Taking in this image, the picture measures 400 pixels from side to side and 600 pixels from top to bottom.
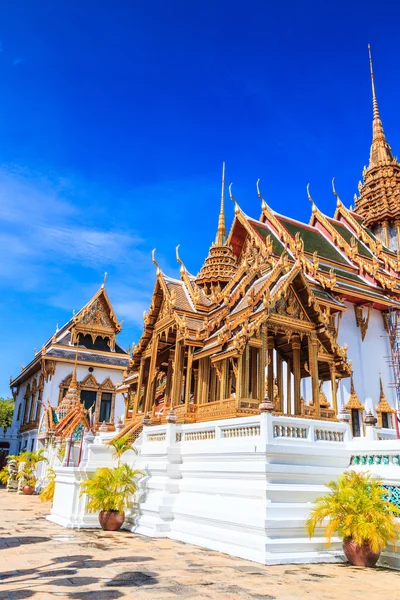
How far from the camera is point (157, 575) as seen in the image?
472 cm

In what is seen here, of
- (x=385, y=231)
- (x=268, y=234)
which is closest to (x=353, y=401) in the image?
(x=268, y=234)

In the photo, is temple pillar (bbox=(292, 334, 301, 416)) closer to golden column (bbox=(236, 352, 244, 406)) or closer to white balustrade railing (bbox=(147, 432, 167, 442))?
golden column (bbox=(236, 352, 244, 406))

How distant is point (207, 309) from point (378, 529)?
585 cm

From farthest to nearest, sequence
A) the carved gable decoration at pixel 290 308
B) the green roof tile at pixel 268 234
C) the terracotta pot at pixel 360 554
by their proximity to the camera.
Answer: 1. the green roof tile at pixel 268 234
2. the carved gable decoration at pixel 290 308
3. the terracotta pot at pixel 360 554

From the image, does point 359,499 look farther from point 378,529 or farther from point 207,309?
point 207,309

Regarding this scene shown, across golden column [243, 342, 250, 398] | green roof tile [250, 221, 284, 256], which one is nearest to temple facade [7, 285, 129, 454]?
green roof tile [250, 221, 284, 256]

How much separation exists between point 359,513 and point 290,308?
400cm

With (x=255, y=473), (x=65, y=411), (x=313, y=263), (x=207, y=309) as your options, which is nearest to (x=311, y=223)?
(x=313, y=263)

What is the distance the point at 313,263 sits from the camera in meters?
18.6

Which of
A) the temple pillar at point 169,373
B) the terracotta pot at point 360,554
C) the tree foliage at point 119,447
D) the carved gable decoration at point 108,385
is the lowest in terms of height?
the terracotta pot at point 360,554

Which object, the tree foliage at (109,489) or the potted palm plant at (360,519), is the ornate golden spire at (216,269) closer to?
the tree foliage at (109,489)

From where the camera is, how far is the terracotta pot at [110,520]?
315 inches

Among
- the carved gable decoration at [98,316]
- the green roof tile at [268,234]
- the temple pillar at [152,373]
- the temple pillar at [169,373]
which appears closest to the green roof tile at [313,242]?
the green roof tile at [268,234]

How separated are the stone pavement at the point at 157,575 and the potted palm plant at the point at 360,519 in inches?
8.1
